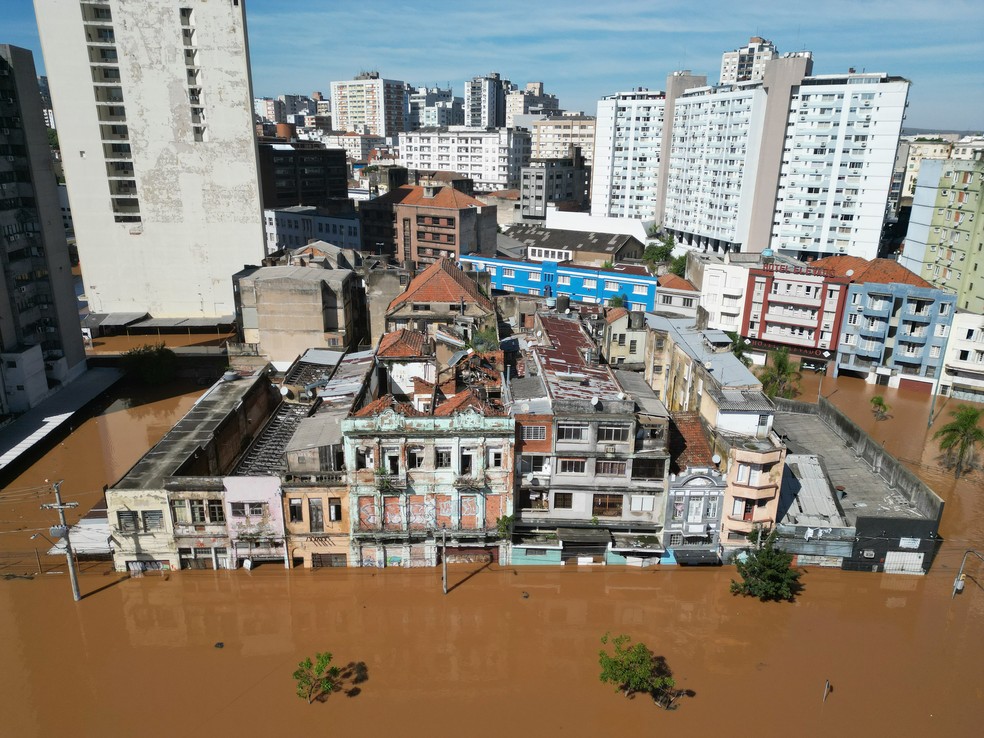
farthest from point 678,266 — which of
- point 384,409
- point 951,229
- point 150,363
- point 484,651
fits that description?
point 484,651

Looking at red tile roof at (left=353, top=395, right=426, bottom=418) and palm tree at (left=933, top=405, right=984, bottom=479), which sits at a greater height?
red tile roof at (left=353, top=395, right=426, bottom=418)

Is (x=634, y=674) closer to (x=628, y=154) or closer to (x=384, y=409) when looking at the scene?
(x=384, y=409)

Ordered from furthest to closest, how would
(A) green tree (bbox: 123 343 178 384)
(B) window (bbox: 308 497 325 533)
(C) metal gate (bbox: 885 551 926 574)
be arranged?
(A) green tree (bbox: 123 343 178 384) < (C) metal gate (bbox: 885 551 926 574) < (B) window (bbox: 308 497 325 533)

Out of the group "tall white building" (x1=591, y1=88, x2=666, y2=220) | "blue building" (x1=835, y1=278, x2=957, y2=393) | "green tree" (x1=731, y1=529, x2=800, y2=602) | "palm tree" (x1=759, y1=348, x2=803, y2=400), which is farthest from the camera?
"tall white building" (x1=591, y1=88, x2=666, y2=220)

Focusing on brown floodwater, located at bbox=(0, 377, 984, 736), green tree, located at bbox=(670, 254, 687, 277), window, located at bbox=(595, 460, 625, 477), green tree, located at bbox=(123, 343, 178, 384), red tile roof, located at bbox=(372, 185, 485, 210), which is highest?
red tile roof, located at bbox=(372, 185, 485, 210)

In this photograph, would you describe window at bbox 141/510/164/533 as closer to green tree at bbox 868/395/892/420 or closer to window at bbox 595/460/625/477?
window at bbox 595/460/625/477

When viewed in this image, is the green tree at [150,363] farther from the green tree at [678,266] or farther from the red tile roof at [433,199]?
the green tree at [678,266]

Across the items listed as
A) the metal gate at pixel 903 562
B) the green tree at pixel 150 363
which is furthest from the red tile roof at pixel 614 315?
the green tree at pixel 150 363

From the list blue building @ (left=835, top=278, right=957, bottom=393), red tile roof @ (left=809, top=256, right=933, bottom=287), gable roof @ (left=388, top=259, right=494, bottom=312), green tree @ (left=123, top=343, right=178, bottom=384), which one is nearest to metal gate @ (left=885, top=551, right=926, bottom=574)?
gable roof @ (left=388, top=259, right=494, bottom=312)
